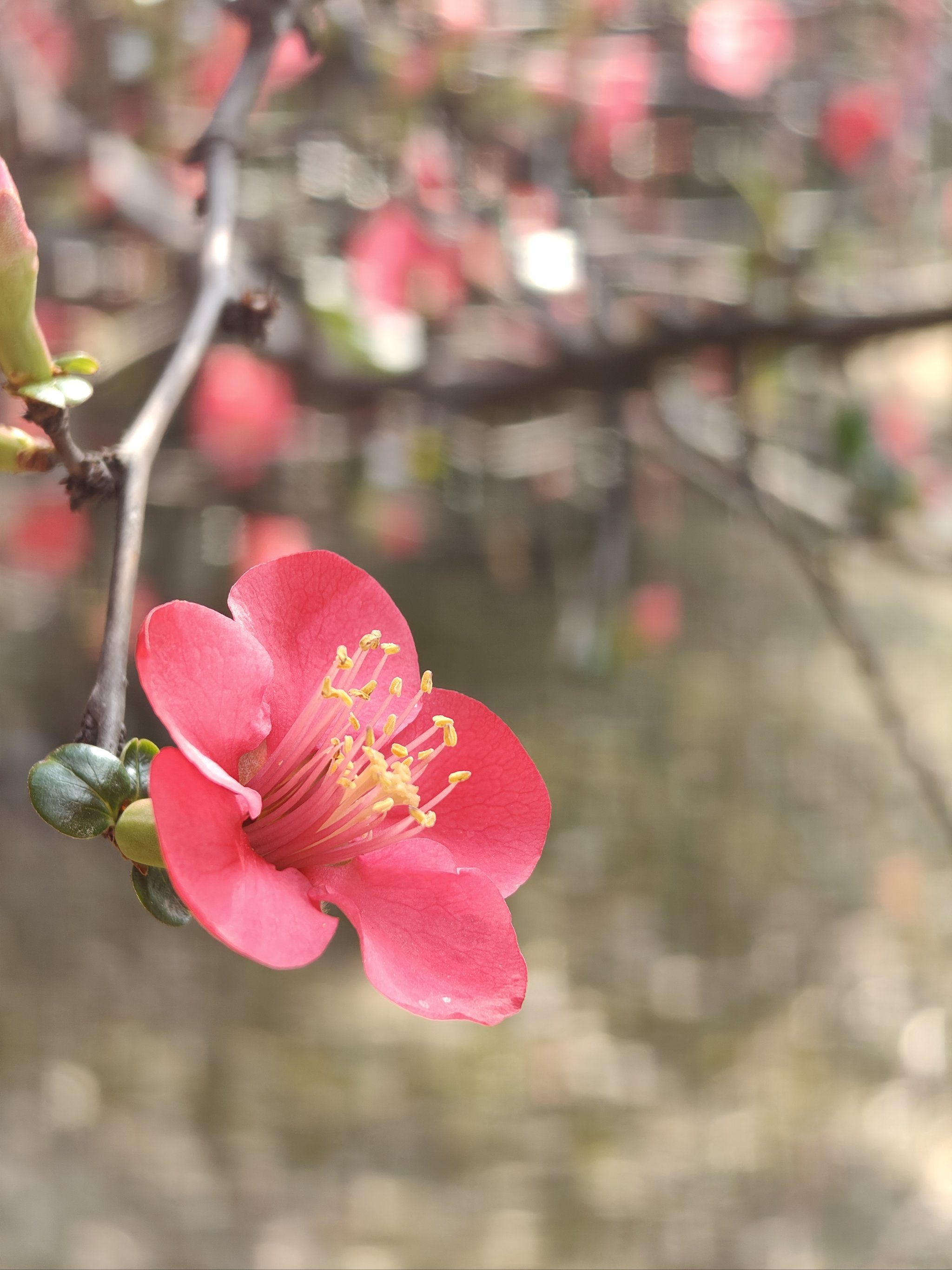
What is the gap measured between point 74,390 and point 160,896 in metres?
0.18

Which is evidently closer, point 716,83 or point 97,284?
point 97,284

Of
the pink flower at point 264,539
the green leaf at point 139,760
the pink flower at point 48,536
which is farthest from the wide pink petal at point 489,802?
the pink flower at point 48,536

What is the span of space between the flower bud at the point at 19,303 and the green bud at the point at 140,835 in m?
0.16

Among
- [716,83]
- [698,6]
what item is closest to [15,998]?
[716,83]

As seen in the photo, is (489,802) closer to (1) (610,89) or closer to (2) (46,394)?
(2) (46,394)

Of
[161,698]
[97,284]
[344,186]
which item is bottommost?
[97,284]

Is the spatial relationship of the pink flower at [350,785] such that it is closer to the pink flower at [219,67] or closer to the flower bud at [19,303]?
the flower bud at [19,303]

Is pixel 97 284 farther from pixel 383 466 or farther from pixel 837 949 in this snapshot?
pixel 837 949

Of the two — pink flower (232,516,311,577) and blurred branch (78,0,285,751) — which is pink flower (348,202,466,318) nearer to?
pink flower (232,516,311,577)

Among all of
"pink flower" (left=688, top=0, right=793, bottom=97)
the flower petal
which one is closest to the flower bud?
the flower petal

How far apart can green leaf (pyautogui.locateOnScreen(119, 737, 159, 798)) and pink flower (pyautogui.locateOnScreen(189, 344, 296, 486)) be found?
1.31 meters

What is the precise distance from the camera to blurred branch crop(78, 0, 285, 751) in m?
0.31

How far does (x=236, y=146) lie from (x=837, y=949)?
178 cm

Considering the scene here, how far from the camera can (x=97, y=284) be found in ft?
5.46
